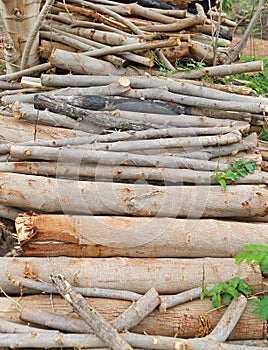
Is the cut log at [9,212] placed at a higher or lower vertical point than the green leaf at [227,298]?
higher

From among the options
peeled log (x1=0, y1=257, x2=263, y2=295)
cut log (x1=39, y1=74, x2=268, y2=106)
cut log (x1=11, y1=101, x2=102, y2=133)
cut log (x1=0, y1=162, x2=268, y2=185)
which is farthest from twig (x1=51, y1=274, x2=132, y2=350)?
cut log (x1=39, y1=74, x2=268, y2=106)

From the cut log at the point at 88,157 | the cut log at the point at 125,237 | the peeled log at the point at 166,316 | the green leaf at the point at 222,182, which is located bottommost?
the peeled log at the point at 166,316

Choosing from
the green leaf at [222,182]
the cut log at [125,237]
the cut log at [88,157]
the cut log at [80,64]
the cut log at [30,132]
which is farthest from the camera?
the cut log at [80,64]

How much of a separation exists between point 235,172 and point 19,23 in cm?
330

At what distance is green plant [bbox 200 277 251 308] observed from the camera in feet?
10.6

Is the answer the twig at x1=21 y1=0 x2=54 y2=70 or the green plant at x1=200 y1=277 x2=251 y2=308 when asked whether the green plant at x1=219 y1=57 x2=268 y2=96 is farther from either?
the green plant at x1=200 y1=277 x2=251 y2=308

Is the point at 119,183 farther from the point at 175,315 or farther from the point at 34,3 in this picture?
the point at 34,3

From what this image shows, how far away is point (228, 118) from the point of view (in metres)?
4.86

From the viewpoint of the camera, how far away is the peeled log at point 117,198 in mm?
3797

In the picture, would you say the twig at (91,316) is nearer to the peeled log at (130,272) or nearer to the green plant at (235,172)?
the peeled log at (130,272)

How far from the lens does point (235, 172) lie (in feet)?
13.7

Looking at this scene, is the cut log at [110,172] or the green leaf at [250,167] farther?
the green leaf at [250,167]

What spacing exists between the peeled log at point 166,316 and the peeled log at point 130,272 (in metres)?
0.14

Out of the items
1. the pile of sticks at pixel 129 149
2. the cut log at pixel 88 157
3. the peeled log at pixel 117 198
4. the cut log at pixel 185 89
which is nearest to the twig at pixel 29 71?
the pile of sticks at pixel 129 149
